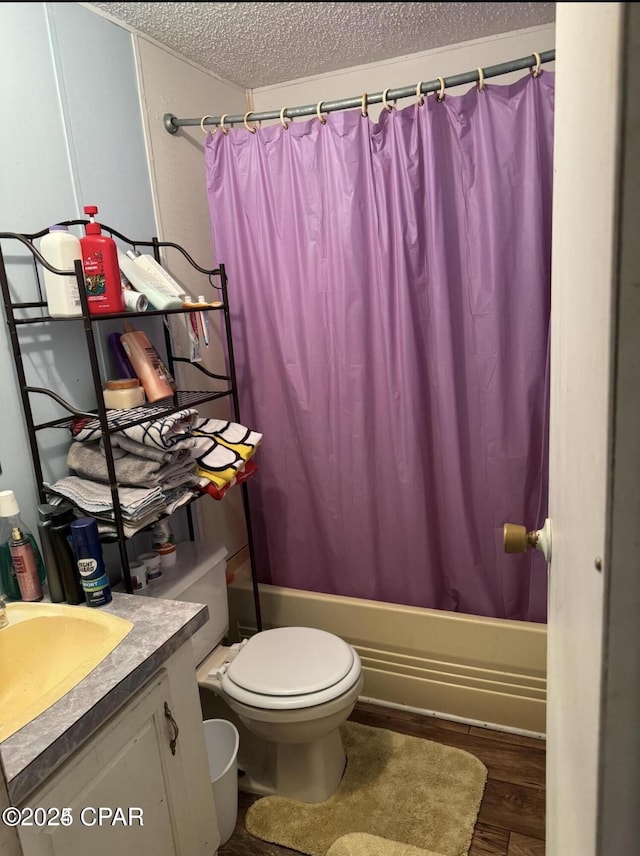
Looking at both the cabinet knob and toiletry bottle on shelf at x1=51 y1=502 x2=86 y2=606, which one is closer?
the cabinet knob

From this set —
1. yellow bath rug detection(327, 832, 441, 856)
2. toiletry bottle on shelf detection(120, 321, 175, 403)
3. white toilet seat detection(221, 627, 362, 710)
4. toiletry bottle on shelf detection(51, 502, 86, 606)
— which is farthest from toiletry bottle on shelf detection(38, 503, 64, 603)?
yellow bath rug detection(327, 832, 441, 856)

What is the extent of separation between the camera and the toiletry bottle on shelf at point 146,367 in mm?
1683

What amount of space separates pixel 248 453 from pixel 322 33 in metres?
1.34

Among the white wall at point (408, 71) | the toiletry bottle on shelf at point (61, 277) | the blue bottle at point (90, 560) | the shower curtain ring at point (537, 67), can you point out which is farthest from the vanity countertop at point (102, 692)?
the white wall at point (408, 71)

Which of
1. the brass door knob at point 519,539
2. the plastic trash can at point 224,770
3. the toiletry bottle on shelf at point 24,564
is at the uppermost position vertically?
the brass door knob at point 519,539

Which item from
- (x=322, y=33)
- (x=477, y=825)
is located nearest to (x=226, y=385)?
(x=322, y=33)

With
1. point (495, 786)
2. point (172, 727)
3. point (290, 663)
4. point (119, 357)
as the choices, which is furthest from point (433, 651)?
point (119, 357)

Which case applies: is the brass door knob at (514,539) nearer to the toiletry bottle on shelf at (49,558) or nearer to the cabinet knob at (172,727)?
the cabinet knob at (172,727)

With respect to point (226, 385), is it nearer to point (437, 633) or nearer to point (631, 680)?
point (437, 633)

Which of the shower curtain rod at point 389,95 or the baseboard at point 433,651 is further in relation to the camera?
the baseboard at point 433,651

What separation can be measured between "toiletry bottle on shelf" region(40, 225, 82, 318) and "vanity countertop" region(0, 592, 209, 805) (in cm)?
70

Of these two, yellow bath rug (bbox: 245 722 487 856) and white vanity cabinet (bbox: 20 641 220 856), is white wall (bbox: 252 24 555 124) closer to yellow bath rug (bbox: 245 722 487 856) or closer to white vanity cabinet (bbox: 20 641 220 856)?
white vanity cabinet (bbox: 20 641 220 856)

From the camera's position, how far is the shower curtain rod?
1.61 m

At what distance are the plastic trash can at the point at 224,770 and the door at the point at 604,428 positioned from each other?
4.09 ft
